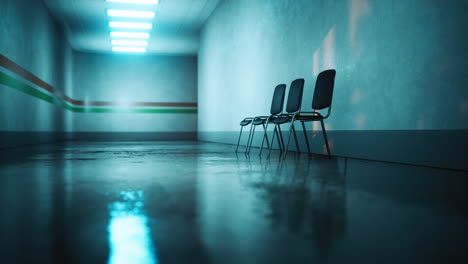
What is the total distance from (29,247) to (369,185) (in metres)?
1.77

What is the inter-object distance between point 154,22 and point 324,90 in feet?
23.8

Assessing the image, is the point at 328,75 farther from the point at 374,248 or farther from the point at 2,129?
the point at 2,129

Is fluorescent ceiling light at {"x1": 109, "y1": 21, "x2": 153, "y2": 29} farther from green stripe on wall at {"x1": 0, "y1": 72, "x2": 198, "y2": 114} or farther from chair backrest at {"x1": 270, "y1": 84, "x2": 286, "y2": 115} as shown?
chair backrest at {"x1": 270, "y1": 84, "x2": 286, "y2": 115}

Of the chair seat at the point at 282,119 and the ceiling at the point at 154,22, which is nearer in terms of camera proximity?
the chair seat at the point at 282,119

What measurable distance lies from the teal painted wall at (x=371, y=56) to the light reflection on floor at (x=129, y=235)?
2529 mm

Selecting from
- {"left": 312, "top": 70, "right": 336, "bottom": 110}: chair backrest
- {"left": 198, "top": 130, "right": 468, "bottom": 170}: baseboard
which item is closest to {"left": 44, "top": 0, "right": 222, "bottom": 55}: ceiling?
{"left": 312, "top": 70, "right": 336, "bottom": 110}: chair backrest

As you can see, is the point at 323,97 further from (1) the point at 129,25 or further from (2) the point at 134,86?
(2) the point at 134,86

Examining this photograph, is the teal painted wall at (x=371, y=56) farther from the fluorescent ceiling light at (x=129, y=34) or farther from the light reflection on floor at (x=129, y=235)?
the fluorescent ceiling light at (x=129, y=34)

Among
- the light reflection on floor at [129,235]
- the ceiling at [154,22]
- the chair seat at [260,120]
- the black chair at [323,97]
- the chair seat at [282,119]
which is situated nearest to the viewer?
the light reflection on floor at [129,235]

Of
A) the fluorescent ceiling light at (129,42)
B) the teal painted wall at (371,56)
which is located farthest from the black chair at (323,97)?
the fluorescent ceiling light at (129,42)

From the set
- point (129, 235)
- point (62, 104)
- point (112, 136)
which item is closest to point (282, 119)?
point (129, 235)

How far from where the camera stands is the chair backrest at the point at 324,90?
13.0ft

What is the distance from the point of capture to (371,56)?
147 inches

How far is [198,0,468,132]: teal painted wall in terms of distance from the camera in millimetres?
2883
